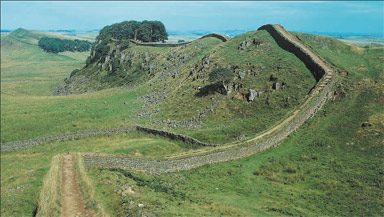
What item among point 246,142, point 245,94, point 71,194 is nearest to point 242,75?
point 245,94

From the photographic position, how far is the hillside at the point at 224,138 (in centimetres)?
2225

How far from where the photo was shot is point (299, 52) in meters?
54.3

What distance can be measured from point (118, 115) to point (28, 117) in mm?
17777

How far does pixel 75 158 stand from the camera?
27.2 metres

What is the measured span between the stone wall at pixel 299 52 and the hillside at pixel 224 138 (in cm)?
78

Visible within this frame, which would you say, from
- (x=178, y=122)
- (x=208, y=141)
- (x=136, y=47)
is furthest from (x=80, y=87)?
(x=208, y=141)

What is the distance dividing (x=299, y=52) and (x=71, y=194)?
4800 centimetres

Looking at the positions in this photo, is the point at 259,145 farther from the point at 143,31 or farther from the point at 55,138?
the point at 143,31

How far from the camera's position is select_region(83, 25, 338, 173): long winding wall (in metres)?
27.4

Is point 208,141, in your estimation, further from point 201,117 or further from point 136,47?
point 136,47

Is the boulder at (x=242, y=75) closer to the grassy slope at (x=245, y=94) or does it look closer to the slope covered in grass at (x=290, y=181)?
the grassy slope at (x=245, y=94)

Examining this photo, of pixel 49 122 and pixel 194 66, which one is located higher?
pixel 194 66

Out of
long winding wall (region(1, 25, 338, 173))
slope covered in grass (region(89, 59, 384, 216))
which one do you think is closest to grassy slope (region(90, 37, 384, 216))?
slope covered in grass (region(89, 59, 384, 216))

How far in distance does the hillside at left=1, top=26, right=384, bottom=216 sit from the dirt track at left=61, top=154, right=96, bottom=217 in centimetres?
45
